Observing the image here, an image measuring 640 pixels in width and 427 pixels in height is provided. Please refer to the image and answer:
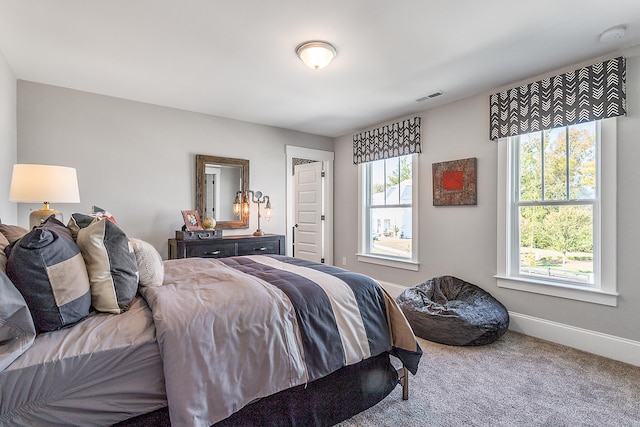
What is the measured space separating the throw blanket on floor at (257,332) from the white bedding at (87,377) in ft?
0.30

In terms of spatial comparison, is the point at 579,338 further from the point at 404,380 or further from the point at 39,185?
the point at 39,185

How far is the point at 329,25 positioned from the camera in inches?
84.7

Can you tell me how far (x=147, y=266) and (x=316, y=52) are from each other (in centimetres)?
190

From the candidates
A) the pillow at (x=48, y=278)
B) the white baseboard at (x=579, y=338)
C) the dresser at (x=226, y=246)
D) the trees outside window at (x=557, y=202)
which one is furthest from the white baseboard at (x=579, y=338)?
the pillow at (x=48, y=278)

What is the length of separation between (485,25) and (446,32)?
0.25m

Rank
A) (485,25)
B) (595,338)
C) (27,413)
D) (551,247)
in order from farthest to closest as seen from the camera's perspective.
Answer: (551,247) → (595,338) → (485,25) → (27,413)

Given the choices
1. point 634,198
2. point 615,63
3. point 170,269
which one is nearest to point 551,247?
point 634,198

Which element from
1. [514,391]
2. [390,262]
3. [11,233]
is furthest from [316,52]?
[390,262]

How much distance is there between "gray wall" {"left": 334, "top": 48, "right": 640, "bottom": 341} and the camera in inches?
96.8

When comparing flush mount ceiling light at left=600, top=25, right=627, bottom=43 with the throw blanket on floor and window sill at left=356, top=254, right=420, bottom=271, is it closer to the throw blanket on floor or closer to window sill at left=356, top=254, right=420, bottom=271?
the throw blanket on floor

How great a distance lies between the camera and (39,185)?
2.26 m

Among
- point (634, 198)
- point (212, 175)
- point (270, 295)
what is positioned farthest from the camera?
point (212, 175)

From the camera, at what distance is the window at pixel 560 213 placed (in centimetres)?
258

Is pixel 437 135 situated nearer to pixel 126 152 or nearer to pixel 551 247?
pixel 551 247
